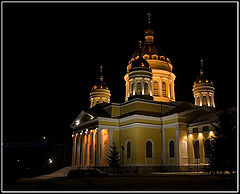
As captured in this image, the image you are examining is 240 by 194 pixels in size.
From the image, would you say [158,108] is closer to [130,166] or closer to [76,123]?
[130,166]

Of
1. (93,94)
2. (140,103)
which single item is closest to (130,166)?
(140,103)

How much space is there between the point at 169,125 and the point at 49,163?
31.1 metres

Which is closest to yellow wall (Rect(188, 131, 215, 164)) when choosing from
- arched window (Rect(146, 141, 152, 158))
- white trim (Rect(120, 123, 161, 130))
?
white trim (Rect(120, 123, 161, 130))

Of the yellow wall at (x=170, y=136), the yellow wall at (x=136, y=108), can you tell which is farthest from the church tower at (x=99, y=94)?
the yellow wall at (x=170, y=136)

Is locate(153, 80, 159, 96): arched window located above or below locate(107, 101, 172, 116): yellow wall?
above

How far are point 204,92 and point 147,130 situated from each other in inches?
593

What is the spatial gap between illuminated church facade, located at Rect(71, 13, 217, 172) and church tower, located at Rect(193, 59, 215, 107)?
18.8 feet

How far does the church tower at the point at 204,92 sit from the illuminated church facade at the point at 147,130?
5.73 meters

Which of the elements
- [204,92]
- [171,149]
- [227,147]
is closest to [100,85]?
[204,92]

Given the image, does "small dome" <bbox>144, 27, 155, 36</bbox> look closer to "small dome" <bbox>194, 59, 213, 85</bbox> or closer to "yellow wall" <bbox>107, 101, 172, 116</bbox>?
"small dome" <bbox>194, 59, 213, 85</bbox>

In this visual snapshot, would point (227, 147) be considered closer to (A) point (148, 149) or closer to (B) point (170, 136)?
(B) point (170, 136)

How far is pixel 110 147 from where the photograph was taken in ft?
108

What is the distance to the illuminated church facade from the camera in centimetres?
3101

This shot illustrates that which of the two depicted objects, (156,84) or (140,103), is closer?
(140,103)
